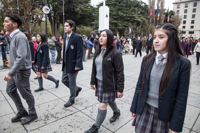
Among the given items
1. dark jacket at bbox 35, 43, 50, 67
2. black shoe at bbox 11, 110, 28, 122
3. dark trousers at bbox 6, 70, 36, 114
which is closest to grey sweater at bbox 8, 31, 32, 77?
dark trousers at bbox 6, 70, 36, 114

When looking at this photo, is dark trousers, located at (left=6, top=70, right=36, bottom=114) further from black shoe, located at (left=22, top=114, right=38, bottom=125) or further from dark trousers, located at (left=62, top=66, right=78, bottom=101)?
dark trousers, located at (left=62, top=66, right=78, bottom=101)

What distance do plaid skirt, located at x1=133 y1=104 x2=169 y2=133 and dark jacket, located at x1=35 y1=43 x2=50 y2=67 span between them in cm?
349

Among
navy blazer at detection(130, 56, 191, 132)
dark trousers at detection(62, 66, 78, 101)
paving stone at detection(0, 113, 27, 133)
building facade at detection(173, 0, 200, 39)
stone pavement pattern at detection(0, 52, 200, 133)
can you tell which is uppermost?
building facade at detection(173, 0, 200, 39)

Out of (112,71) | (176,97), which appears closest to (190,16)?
(112,71)

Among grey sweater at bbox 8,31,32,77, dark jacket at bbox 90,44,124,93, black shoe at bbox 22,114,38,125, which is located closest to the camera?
dark jacket at bbox 90,44,124,93

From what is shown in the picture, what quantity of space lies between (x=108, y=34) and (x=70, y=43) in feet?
4.24

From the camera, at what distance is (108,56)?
2342 mm

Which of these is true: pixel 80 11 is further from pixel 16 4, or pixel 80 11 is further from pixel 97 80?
pixel 97 80

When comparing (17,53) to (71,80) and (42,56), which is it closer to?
(71,80)

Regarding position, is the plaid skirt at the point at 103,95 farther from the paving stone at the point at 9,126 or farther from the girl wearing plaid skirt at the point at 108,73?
the paving stone at the point at 9,126

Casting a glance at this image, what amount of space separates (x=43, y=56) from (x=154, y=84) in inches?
150

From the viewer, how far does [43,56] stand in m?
4.49

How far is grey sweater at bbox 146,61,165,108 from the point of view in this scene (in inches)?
59.7

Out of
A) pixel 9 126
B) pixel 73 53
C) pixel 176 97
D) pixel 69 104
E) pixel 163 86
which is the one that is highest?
pixel 73 53
